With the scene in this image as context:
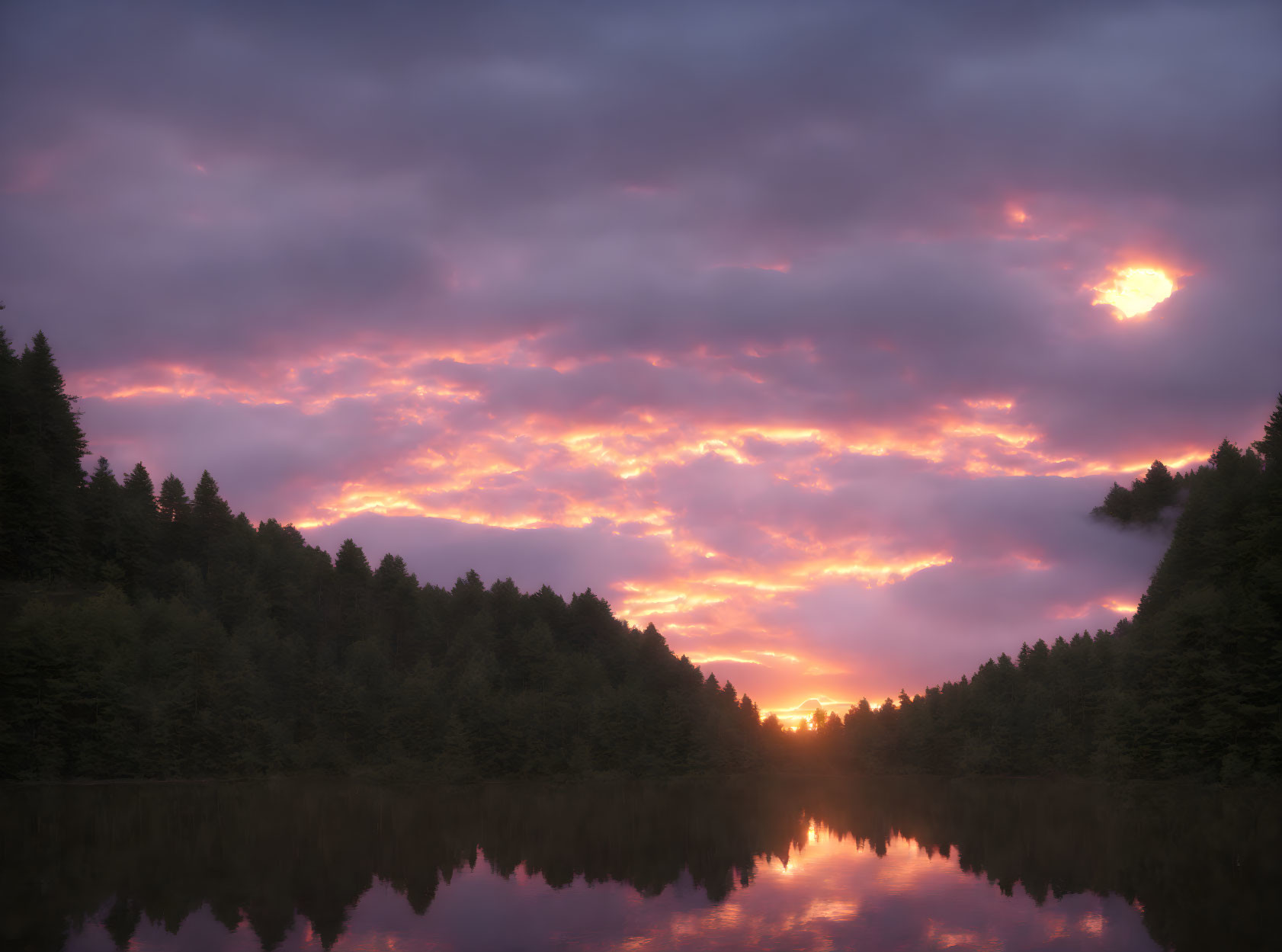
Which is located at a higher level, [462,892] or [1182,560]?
[1182,560]

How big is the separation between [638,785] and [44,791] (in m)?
69.8

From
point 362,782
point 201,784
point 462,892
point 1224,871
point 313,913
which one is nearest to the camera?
point 313,913

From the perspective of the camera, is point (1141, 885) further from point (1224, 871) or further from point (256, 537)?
point (256, 537)

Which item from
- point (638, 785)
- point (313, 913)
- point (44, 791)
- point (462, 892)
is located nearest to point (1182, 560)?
point (638, 785)

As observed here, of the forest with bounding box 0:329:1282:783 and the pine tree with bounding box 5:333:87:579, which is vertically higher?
the pine tree with bounding box 5:333:87:579

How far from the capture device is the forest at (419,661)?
3511 inches

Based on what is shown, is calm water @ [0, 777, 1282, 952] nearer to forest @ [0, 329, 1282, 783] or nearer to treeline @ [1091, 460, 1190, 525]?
forest @ [0, 329, 1282, 783]

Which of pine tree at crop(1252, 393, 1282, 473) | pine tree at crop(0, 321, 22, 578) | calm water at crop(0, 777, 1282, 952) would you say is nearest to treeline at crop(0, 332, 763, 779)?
pine tree at crop(0, 321, 22, 578)

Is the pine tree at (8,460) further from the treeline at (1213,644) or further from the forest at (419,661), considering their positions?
the treeline at (1213,644)

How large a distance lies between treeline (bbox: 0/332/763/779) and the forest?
0.38 metres

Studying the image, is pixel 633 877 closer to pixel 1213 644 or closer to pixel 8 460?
pixel 1213 644

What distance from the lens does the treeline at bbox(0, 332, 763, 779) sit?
381 ft

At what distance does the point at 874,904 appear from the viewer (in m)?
38.8

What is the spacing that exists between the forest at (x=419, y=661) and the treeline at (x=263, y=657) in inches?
14.8
